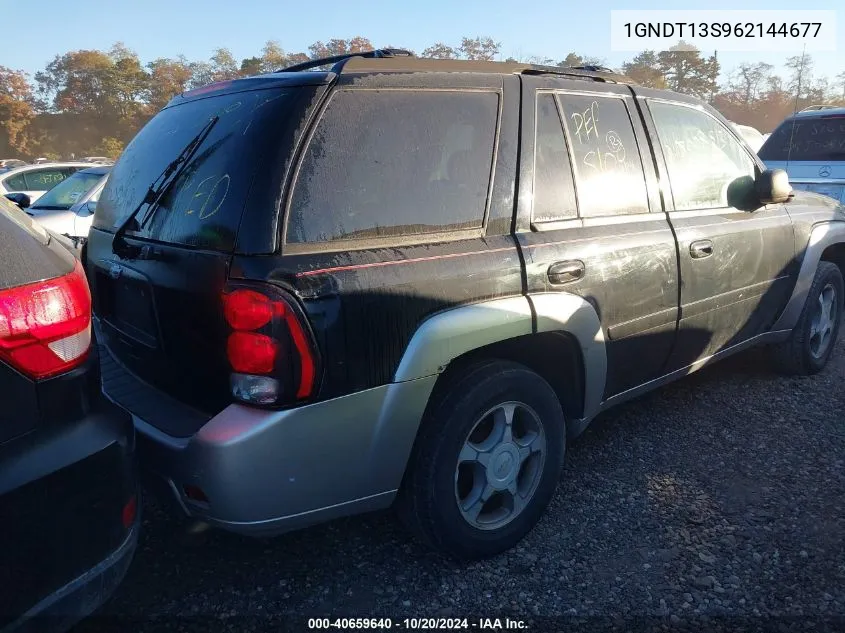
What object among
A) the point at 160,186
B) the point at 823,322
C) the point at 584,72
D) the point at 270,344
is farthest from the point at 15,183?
the point at 823,322

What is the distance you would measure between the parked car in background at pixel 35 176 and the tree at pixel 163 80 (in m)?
46.9

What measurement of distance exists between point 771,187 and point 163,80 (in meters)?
60.3

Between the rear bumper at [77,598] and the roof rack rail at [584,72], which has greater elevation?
the roof rack rail at [584,72]

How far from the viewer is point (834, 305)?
4.56m

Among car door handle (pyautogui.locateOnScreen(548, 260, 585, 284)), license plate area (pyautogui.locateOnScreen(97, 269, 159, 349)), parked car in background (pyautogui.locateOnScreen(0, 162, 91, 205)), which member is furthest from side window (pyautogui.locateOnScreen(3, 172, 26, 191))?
car door handle (pyautogui.locateOnScreen(548, 260, 585, 284))

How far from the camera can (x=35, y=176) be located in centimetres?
1169

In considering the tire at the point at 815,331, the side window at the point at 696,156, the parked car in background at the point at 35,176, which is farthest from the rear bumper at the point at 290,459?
the parked car in background at the point at 35,176

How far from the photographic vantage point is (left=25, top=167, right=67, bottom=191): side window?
1159 centimetres

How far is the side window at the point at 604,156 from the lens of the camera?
9.11 ft

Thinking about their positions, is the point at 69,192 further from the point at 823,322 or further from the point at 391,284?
the point at 823,322

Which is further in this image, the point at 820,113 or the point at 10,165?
the point at 10,165

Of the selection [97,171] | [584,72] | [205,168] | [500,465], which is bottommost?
[500,465]

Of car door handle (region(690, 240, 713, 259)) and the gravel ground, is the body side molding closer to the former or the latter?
the gravel ground

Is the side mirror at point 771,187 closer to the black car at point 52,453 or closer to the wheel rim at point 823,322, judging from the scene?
the wheel rim at point 823,322
